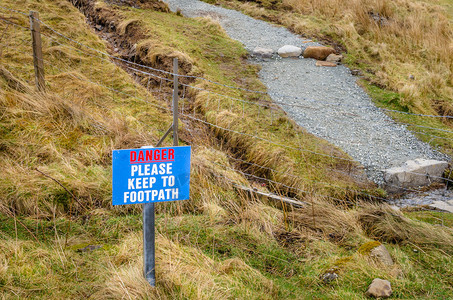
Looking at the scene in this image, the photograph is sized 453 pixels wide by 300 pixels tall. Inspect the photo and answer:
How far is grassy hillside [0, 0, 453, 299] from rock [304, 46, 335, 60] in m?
3.68

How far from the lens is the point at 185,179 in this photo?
2875 millimetres

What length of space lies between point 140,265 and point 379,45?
10829 mm

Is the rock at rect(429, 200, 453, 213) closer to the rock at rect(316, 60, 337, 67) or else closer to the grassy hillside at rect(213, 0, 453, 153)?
the grassy hillside at rect(213, 0, 453, 153)

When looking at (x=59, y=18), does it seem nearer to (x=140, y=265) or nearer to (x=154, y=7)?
(x=154, y=7)

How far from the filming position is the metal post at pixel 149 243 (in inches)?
113

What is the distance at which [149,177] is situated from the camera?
2.79 m

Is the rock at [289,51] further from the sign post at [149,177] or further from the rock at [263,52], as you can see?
the sign post at [149,177]

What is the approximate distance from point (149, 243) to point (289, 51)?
8975mm

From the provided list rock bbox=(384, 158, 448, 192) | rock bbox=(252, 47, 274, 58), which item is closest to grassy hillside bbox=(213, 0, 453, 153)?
rock bbox=(384, 158, 448, 192)

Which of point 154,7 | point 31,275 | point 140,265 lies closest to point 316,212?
point 140,265

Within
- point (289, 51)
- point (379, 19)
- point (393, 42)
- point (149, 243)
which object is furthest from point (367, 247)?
point (379, 19)

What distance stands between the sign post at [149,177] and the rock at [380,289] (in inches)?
69.4

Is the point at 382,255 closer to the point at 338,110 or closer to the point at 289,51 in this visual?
the point at 338,110

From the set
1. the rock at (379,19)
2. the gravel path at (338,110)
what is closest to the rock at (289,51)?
the gravel path at (338,110)
